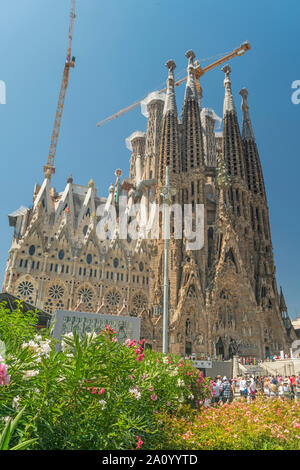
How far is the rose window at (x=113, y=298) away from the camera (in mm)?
40969

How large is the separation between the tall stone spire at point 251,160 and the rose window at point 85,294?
90.0ft

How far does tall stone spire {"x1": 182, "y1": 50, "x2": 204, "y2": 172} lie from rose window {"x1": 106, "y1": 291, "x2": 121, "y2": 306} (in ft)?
61.5

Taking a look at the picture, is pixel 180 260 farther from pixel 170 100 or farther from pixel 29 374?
pixel 29 374

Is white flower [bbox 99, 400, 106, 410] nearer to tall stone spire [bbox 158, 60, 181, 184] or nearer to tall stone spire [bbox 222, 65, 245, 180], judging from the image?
tall stone spire [bbox 158, 60, 181, 184]

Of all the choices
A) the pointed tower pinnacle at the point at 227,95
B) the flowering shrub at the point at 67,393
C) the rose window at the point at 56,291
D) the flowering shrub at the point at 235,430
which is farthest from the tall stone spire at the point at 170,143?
the flowering shrub at the point at 67,393

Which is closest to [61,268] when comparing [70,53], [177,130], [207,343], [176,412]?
[207,343]

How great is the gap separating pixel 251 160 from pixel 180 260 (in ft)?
71.2

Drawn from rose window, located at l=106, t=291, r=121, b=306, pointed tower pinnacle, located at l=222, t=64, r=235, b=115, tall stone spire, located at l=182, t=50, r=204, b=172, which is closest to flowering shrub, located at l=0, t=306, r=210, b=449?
rose window, located at l=106, t=291, r=121, b=306

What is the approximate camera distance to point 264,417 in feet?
22.7

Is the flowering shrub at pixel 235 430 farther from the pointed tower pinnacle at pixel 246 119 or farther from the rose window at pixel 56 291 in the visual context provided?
the pointed tower pinnacle at pixel 246 119

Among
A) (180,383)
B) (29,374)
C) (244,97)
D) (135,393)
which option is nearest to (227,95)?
(244,97)

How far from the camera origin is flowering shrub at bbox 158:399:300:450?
5.46 metres

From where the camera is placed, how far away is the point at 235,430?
19.1 feet
